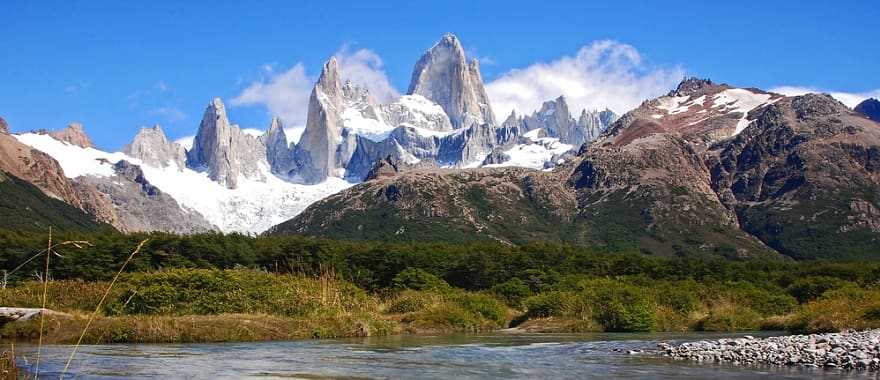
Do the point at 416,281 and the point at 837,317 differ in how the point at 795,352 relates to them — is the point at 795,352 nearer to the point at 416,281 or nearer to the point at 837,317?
the point at 837,317

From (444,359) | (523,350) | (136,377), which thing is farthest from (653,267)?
(136,377)

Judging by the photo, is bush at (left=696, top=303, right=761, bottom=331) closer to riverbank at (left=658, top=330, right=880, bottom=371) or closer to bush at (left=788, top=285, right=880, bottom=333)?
bush at (left=788, top=285, right=880, bottom=333)

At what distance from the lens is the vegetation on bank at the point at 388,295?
151 ft

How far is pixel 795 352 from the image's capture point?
31484 mm

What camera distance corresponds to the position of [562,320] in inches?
2244

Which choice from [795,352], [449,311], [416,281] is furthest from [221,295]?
[795,352]

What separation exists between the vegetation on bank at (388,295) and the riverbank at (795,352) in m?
14.0

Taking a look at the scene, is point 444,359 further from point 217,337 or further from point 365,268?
point 365,268

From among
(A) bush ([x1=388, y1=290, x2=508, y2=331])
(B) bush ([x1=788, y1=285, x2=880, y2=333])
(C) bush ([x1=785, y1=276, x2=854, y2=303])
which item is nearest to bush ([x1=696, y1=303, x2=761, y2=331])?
(B) bush ([x1=788, y1=285, x2=880, y2=333])

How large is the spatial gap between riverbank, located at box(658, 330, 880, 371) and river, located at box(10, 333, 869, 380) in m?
1.29

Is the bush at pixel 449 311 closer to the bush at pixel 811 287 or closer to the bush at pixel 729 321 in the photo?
the bush at pixel 729 321

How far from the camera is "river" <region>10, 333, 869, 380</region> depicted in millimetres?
27256

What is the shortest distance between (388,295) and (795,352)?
44.8 meters

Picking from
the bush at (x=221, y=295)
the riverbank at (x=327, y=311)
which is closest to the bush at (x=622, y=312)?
the riverbank at (x=327, y=311)
